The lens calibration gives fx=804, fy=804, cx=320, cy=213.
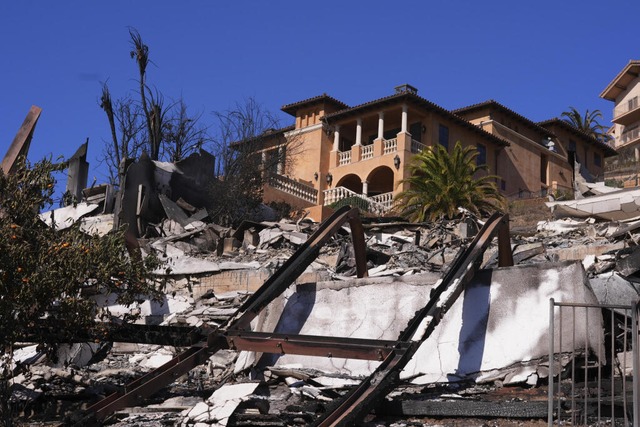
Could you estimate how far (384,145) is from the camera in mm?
34000

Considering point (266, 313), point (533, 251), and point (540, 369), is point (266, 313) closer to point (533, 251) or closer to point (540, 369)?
point (540, 369)

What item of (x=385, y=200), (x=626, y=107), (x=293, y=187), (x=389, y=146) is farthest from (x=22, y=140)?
(x=626, y=107)

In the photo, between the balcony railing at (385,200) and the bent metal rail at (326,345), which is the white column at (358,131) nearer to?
the balcony railing at (385,200)

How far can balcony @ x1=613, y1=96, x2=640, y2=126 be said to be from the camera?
53938 millimetres

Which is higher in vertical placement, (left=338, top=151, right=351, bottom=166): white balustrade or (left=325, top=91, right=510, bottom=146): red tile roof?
(left=325, top=91, right=510, bottom=146): red tile roof

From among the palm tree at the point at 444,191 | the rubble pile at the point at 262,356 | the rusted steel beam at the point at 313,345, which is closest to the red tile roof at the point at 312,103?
the palm tree at the point at 444,191

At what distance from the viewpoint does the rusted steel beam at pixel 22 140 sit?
897 centimetres

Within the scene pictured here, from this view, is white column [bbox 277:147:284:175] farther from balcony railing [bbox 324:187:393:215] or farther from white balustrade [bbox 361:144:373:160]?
white balustrade [bbox 361:144:373:160]

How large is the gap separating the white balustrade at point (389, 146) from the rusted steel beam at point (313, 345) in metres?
26.4

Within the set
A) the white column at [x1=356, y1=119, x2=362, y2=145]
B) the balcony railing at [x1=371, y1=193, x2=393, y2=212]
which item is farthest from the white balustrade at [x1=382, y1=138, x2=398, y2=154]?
the balcony railing at [x1=371, y1=193, x2=393, y2=212]

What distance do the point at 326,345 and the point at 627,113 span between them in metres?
52.1

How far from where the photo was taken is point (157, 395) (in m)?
8.10

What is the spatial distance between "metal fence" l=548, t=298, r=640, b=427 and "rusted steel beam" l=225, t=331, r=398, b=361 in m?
1.50

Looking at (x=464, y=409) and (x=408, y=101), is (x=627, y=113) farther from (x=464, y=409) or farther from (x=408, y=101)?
(x=464, y=409)
